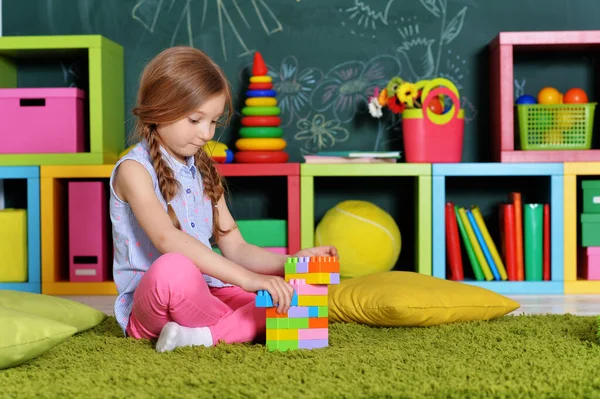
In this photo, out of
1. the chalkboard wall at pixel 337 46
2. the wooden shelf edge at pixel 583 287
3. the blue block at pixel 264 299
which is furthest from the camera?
the chalkboard wall at pixel 337 46

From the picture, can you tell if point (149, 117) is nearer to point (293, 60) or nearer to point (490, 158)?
point (293, 60)

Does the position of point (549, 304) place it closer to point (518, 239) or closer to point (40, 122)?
point (518, 239)

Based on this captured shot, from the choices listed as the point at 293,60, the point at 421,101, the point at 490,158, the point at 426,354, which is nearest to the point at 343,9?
the point at 293,60

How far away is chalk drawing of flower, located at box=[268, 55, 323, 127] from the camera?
10.5 feet

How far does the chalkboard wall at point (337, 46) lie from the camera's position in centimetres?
317

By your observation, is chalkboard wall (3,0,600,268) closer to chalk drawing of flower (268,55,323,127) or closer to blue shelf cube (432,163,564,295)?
chalk drawing of flower (268,55,323,127)

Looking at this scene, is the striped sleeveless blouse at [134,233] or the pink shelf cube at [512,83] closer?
the striped sleeveless blouse at [134,233]

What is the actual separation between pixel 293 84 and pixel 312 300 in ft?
5.54

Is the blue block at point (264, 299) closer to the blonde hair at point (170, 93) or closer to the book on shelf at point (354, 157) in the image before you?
the blonde hair at point (170, 93)

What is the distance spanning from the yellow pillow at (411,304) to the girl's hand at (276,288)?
393mm

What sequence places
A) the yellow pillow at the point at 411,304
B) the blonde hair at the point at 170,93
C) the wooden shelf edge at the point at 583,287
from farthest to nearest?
the wooden shelf edge at the point at 583,287
the yellow pillow at the point at 411,304
the blonde hair at the point at 170,93

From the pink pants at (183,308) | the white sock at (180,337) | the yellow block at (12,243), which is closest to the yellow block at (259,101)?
the yellow block at (12,243)

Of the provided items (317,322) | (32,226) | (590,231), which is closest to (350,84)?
(590,231)

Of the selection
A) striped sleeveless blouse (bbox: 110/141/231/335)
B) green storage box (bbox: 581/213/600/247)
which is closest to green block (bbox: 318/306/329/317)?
striped sleeveless blouse (bbox: 110/141/231/335)
